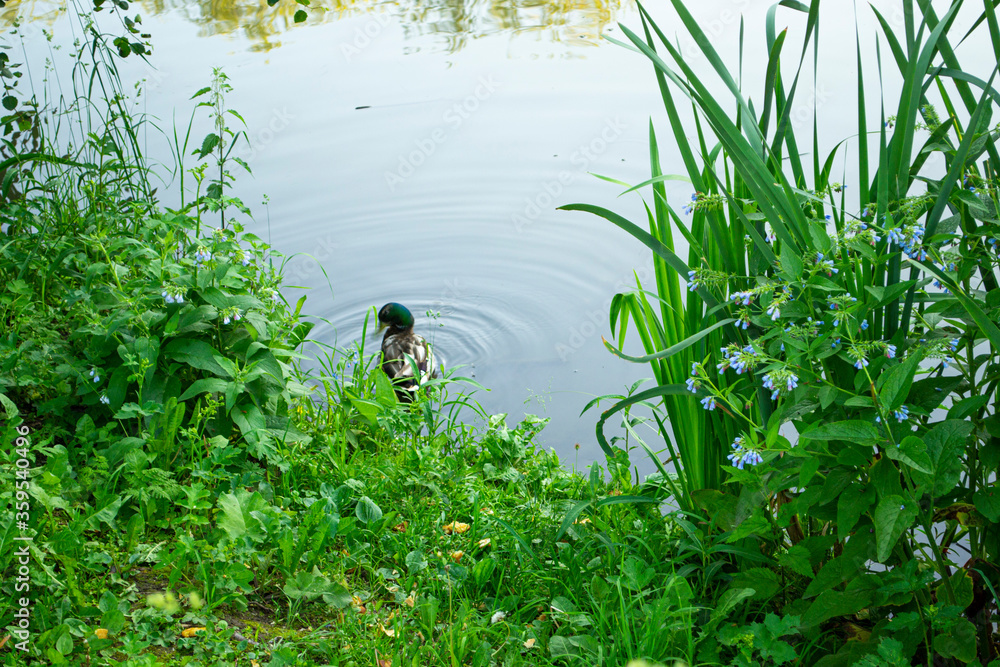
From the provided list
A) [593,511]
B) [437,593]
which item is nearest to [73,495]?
[437,593]

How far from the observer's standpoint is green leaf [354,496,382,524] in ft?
8.47

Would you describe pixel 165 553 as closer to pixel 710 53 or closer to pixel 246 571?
pixel 246 571

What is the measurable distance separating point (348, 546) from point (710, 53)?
5.87 feet

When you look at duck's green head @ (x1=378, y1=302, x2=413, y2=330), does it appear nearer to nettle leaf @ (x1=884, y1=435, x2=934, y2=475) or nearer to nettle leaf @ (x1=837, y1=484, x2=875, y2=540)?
nettle leaf @ (x1=837, y1=484, x2=875, y2=540)

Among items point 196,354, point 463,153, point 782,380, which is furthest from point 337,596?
point 463,153

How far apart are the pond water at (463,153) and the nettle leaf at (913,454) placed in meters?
1.95

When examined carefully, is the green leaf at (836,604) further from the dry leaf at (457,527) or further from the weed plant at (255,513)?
the dry leaf at (457,527)

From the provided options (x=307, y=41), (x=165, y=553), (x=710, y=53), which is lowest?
(x=165, y=553)

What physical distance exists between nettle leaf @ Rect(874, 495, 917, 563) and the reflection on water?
253 inches

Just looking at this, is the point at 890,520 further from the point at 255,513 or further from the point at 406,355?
the point at 406,355

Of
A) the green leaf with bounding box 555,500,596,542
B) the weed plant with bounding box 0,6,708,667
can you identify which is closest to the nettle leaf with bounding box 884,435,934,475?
the weed plant with bounding box 0,6,708,667

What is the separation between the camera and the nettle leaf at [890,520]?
1.57m

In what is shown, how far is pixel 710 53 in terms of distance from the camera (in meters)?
1.99

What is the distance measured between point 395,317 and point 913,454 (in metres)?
3.21
